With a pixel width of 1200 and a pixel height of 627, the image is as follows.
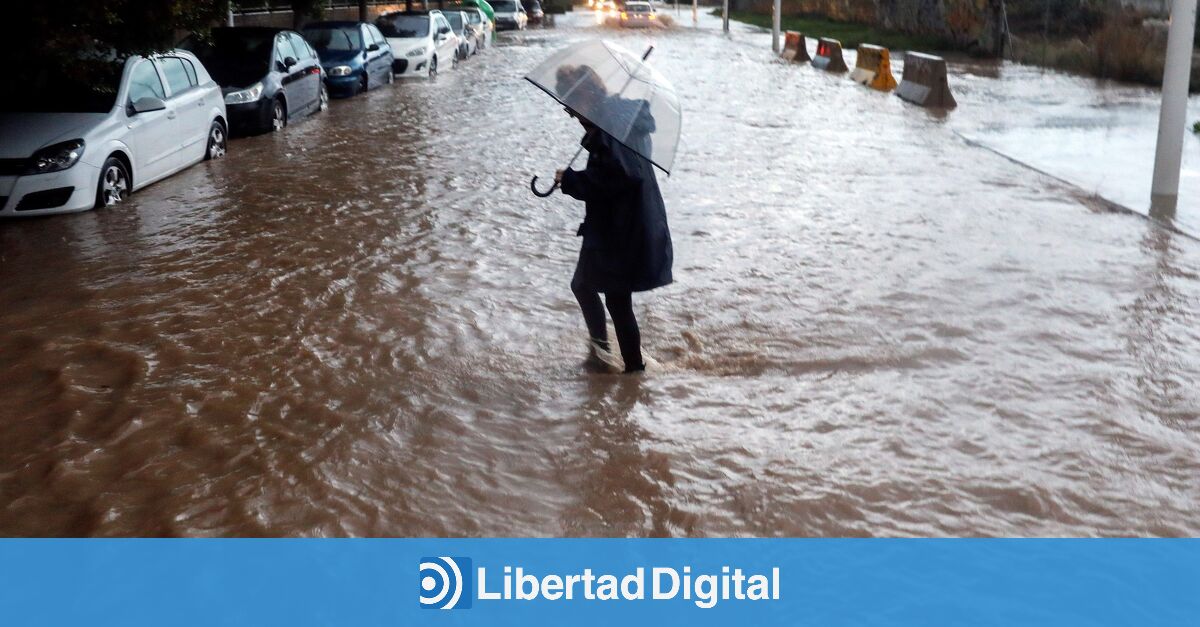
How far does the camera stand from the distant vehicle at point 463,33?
3212cm

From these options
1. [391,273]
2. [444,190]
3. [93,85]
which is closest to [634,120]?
[391,273]

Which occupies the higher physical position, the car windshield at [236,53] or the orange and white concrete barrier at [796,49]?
the car windshield at [236,53]

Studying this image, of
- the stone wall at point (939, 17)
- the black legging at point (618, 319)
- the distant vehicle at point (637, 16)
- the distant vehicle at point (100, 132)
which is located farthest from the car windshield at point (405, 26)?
the distant vehicle at point (637, 16)

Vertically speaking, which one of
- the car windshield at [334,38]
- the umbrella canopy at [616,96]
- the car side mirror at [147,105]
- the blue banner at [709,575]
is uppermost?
the umbrella canopy at [616,96]

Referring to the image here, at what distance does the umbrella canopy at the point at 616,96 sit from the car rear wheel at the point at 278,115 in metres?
11.7

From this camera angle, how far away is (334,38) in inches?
899

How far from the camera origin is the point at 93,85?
457 inches

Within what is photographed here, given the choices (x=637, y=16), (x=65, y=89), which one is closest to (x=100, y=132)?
(x=65, y=89)

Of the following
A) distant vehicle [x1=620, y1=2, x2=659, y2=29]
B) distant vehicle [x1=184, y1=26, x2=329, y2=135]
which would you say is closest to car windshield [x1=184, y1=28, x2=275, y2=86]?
distant vehicle [x1=184, y1=26, x2=329, y2=135]

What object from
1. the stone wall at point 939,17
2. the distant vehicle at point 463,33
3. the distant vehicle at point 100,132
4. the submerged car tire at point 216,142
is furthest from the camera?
the stone wall at point 939,17

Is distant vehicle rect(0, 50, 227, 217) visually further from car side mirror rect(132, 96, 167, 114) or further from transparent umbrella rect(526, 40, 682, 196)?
transparent umbrella rect(526, 40, 682, 196)

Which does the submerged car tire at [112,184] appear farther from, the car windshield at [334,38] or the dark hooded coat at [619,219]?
the car windshield at [334,38]

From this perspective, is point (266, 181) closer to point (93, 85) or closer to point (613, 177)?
point (93, 85)

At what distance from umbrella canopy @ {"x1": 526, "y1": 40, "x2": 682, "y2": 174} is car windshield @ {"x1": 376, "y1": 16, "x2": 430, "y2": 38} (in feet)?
73.4
